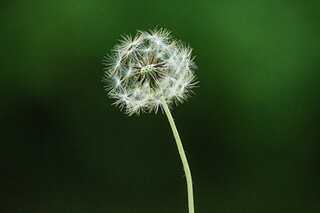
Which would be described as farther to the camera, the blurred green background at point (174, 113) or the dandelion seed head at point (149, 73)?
the blurred green background at point (174, 113)

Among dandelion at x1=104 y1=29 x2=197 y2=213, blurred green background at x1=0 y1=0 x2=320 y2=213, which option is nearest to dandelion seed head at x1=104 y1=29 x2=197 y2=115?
dandelion at x1=104 y1=29 x2=197 y2=213

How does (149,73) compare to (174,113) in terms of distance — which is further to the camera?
(174,113)

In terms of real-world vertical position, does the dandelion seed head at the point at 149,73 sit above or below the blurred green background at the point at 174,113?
below

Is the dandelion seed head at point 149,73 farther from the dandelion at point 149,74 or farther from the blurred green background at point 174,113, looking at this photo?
the blurred green background at point 174,113

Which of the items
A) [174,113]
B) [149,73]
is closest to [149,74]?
[149,73]

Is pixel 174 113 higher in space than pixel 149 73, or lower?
higher

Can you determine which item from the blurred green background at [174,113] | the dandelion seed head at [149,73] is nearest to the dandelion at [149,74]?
the dandelion seed head at [149,73]

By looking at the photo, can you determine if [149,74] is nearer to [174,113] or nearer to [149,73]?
[149,73]
